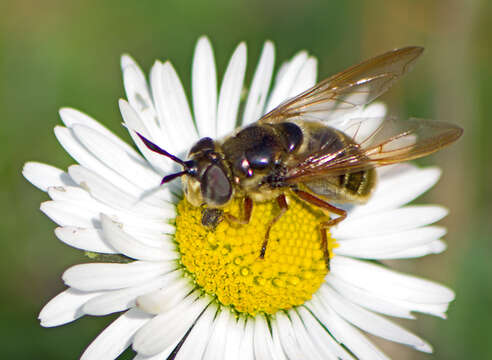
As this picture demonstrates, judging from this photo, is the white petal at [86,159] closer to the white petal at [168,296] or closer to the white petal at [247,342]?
the white petal at [168,296]

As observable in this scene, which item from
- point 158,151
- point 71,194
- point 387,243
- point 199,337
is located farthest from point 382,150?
point 71,194

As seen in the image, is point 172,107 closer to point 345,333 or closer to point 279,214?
point 279,214

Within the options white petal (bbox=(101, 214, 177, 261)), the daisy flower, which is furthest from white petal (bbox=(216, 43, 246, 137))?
white petal (bbox=(101, 214, 177, 261))

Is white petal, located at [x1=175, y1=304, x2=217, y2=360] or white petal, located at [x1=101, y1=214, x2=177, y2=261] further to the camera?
white petal, located at [x1=175, y1=304, x2=217, y2=360]

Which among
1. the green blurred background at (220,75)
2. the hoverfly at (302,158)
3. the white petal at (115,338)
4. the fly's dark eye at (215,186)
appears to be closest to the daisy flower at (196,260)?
the white petal at (115,338)

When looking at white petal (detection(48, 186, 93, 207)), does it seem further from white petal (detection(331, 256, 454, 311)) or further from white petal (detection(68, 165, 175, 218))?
white petal (detection(331, 256, 454, 311))

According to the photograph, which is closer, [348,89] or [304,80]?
[348,89]

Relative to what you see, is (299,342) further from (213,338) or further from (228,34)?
(228,34)
